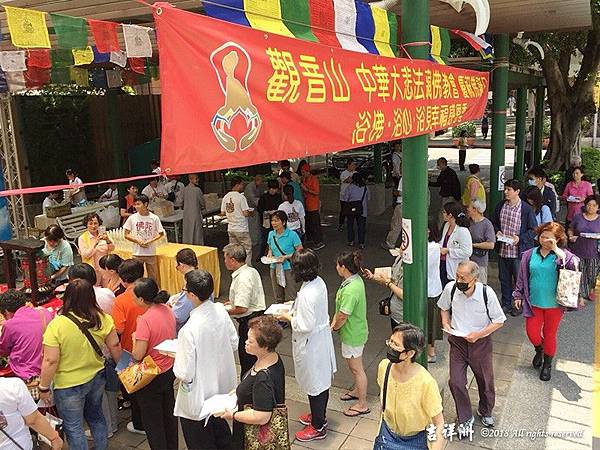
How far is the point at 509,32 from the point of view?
891 centimetres

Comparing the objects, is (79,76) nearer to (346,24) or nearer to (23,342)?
(23,342)

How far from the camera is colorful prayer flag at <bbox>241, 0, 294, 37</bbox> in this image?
2965 mm

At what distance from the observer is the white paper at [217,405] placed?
3.43 meters

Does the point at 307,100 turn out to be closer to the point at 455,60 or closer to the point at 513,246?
the point at 513,246

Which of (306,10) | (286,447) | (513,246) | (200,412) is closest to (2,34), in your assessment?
(306,10)

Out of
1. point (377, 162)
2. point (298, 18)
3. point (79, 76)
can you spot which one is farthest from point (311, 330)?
point (377, 162)

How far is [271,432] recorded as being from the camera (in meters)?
3.24

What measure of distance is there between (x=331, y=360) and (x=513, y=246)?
3411 millimetres

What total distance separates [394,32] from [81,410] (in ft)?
12.9

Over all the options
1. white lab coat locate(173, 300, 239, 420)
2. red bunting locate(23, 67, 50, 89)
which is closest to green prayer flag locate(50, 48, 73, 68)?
red bunting locate(23, 67, 50, 89)

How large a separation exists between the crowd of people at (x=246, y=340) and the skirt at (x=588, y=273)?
1.15 m

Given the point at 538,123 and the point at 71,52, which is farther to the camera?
the point at 538,123

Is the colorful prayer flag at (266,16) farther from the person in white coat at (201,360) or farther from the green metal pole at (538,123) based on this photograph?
the green metal pole at (538,123)

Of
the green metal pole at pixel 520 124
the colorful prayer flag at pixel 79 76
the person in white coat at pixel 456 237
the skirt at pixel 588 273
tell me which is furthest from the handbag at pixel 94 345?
the green metal pole at pixel 520 124
